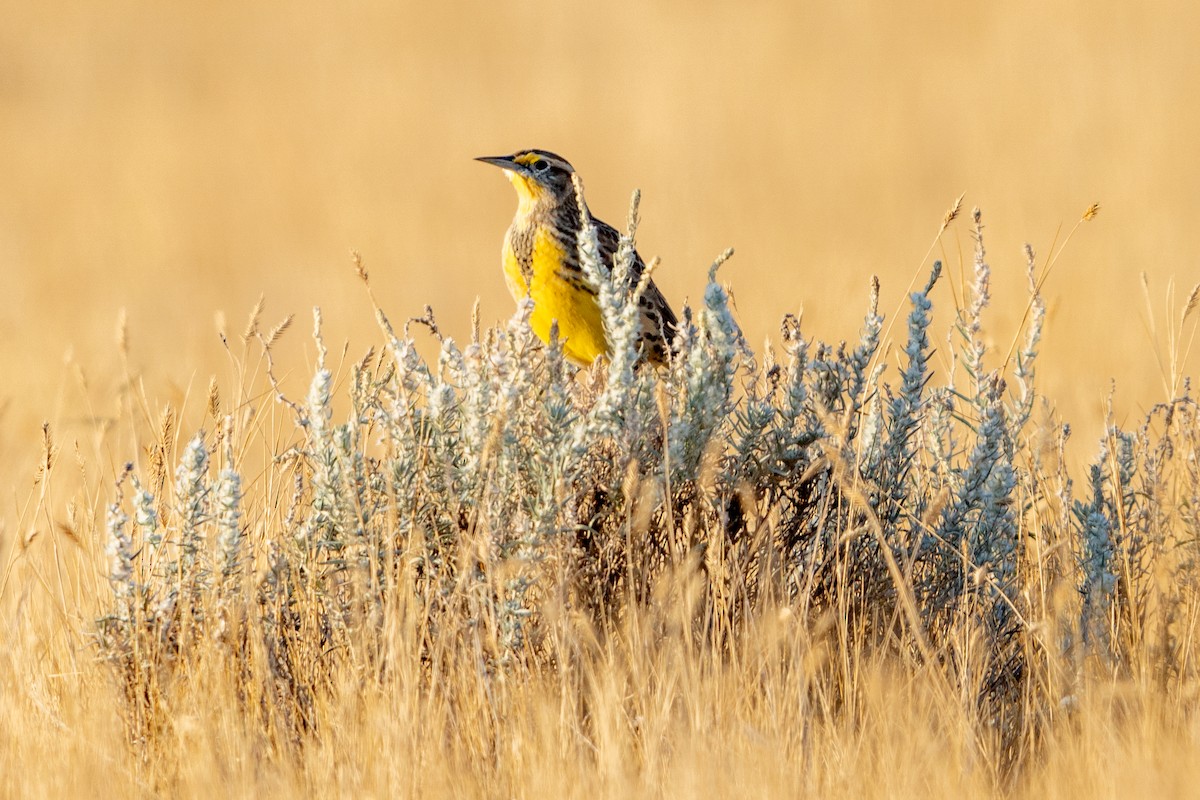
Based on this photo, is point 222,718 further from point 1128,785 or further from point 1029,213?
point 1029,213

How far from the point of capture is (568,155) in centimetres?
1973

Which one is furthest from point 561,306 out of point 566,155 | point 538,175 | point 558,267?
point 566,155

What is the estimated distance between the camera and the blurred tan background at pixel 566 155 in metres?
13.4

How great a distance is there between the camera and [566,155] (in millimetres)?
19578

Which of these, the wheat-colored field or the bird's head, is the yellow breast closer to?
A: the bird's head

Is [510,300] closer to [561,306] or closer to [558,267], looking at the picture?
[558,267]

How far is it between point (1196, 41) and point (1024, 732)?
1938cm

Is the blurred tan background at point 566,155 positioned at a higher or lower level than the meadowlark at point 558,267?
higher

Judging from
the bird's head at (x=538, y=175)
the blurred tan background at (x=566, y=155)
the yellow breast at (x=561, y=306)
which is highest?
the blurred tan background at (x=566, y=155)

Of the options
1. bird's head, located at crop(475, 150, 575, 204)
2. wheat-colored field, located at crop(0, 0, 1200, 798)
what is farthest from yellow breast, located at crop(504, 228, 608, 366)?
wheat-colored field, located at crop(0, 0, 1200, 798)

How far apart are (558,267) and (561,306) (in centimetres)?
18

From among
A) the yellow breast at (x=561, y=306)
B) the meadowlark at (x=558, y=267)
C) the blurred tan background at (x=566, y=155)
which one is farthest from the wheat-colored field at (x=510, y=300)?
the yellow breast at (x=561, y=306)

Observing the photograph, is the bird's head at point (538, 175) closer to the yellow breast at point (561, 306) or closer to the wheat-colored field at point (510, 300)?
the yellow breast at point (561, 306)

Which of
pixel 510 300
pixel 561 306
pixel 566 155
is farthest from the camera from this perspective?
pixel 566 155
